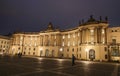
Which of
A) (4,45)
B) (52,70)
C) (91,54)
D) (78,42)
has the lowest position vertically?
(91,54)

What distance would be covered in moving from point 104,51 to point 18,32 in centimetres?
8028

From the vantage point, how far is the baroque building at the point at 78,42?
5988cm

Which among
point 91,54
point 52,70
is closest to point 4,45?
point 91,54

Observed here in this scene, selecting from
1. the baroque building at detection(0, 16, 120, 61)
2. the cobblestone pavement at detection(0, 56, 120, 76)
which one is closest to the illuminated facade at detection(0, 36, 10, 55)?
the baroque building at detection(0, 16, 120, 61)

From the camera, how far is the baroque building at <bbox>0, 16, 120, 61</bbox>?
5988cm

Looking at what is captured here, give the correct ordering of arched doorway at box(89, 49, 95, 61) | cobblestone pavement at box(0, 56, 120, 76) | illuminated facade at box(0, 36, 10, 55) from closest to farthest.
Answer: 1. cobblestone pavement at box(0, 56, 120, 76)
2. arched doorway at box(89, 49, 95, 61)
3. illuminated facade at box(0, 36, 10, 55)

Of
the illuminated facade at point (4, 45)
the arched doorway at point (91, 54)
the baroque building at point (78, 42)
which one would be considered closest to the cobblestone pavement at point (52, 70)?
the baroque building at point (78, 42)

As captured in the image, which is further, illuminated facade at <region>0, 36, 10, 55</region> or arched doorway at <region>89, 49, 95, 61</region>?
illuminated facade at <region>0, 36, 10, 55</region>

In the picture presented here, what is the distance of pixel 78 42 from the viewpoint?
246 ft

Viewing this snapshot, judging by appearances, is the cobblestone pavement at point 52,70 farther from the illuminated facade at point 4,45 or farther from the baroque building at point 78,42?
the illuminated facade at point 4,45

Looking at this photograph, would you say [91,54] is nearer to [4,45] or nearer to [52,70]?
[52,70]

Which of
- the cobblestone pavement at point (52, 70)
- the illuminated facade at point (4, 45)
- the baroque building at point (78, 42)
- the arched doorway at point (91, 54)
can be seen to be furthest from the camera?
the illuminated facade at point (4, 45)

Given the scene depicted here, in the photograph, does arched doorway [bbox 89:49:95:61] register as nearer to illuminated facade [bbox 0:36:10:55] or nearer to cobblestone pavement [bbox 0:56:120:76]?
cobblestone pavement [bbox 0:56:120:76]

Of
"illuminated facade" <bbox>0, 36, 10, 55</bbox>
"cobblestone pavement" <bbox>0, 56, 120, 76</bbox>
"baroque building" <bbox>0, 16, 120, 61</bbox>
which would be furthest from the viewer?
"illuminated facade" <bbox>0, 36, 10, 55</bbox>
